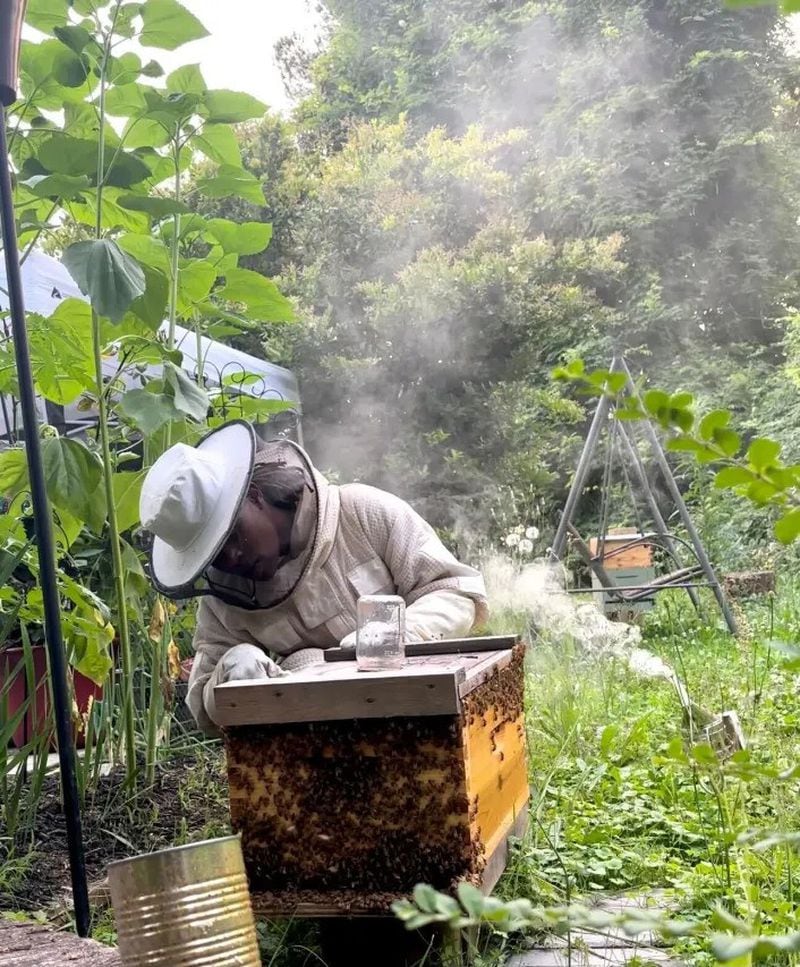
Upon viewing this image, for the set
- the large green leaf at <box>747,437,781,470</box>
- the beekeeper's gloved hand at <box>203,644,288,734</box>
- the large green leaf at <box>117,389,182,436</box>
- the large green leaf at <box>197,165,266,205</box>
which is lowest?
the beekeeper's gloved hand at <box>203,644,288,734</box>

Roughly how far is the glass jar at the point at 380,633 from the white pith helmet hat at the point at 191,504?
331 millimetres

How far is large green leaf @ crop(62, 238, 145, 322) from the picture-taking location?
1908 millimetres

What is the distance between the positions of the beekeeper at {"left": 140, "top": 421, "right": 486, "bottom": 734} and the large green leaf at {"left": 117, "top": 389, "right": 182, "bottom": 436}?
0.23 feet

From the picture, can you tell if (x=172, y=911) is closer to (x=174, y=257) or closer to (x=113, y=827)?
(x=113, y=827)

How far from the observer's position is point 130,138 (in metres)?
2.51

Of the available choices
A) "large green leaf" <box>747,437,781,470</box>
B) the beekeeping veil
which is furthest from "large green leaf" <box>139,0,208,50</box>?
"large green leaf" <box>747,437,781,470</box>

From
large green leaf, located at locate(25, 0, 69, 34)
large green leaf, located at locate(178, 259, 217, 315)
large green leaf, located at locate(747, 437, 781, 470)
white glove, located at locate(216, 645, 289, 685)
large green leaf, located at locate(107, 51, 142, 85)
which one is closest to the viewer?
large green leaf, located at locate(747, 437, 781, 470)

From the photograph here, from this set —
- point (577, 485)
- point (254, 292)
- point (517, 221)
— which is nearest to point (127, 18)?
point (254, 292)

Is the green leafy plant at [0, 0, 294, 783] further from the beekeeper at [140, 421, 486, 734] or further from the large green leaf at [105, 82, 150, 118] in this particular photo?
the beekeeper at [140, 421, 486, 734]

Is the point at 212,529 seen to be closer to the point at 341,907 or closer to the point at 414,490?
the point at 341,907

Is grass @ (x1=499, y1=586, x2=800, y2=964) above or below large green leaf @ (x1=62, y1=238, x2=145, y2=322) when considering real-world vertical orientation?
below

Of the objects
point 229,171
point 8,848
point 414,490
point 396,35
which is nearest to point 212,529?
point 8,848

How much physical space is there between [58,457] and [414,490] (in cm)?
637

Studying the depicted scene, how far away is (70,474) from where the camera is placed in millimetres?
2133
